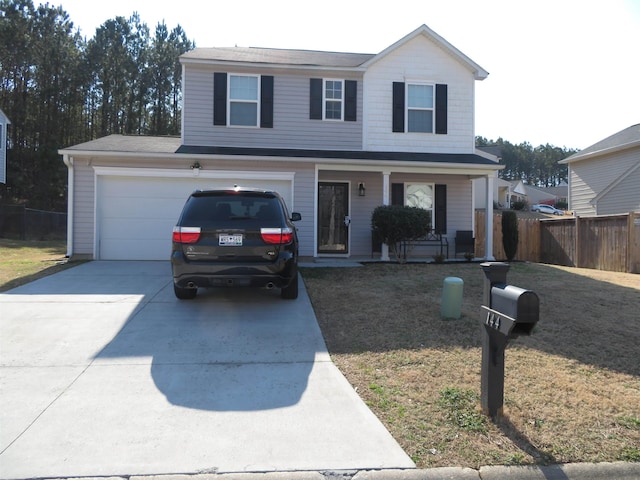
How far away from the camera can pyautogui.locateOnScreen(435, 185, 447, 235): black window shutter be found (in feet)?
47.5

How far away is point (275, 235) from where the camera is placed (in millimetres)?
6453

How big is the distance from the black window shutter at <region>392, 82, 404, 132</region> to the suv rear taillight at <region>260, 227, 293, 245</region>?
28.2ft

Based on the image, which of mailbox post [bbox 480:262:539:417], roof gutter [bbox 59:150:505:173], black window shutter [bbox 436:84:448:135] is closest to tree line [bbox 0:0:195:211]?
roof gutter [bbox 59:150:505:173]

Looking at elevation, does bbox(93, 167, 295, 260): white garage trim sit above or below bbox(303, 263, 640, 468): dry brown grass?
above

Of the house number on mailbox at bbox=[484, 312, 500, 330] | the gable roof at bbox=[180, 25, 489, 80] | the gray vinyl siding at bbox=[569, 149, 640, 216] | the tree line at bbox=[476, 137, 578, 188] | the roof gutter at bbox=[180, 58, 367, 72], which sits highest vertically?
the tree line at bbox=[476, 137, 578, 188]

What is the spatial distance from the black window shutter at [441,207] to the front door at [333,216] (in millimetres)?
2876

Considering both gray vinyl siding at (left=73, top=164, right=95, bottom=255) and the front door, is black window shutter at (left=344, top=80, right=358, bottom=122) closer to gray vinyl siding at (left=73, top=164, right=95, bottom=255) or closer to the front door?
the front door

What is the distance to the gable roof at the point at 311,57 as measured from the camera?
13.5 meters

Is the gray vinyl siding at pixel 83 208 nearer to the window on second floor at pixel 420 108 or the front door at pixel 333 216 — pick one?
the front door at pixel 333 216

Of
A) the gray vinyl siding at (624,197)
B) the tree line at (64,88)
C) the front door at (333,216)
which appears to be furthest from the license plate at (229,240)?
the tree line at (64,88)

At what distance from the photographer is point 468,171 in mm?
13172

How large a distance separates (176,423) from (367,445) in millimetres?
1520

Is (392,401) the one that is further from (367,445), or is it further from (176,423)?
(176,423)

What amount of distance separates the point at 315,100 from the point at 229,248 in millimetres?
8601
